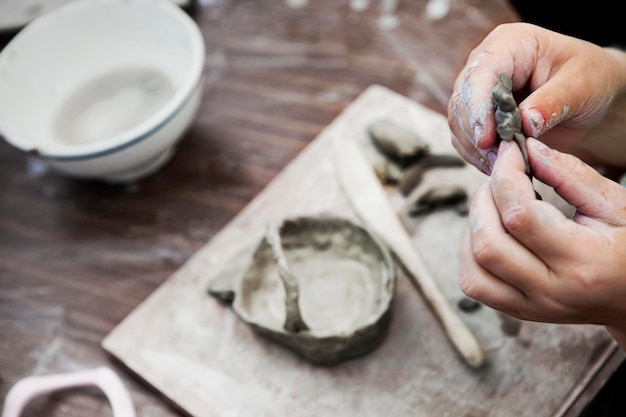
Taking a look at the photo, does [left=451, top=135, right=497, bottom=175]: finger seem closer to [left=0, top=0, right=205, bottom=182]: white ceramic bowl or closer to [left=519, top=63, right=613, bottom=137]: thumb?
[left=519, top=63, right=613, bottom=137]: thumb

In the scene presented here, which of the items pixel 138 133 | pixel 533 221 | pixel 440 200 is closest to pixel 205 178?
pixel 138 133

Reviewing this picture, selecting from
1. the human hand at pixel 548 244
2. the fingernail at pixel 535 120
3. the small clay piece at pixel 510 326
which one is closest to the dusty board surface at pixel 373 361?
the small clay piece at pixel 510 326

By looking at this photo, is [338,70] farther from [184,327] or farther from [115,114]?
[184,327]

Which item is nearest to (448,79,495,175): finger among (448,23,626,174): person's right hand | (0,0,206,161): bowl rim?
(448,23,626,174): person's right hand

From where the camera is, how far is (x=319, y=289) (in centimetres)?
81

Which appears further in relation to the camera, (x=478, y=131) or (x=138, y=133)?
(x=138, y=133)

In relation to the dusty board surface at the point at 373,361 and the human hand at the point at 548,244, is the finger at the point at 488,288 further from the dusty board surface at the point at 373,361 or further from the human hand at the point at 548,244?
the dusty board surface at the point at 373,361

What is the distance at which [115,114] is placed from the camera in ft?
3.38

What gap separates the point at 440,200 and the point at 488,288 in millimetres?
312

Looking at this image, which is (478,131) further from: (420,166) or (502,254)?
(420,166)

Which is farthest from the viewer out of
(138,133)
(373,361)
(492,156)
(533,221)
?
(138,133)

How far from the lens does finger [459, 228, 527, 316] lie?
1.90ft

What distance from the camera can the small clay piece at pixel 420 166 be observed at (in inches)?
35.9

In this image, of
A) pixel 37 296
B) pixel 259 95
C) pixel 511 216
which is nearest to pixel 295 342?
pixel 511 216
